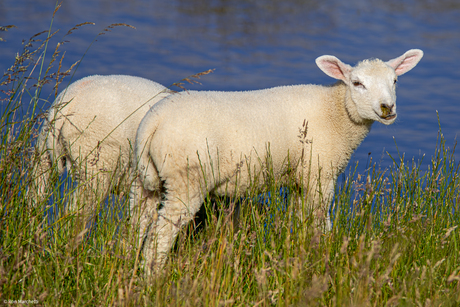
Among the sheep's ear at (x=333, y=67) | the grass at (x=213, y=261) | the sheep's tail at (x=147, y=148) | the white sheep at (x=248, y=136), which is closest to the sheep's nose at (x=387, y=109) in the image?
the white sheep at (x=248, y=136)

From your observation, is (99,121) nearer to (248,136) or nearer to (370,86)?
(248,136)

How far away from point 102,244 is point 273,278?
1.04m

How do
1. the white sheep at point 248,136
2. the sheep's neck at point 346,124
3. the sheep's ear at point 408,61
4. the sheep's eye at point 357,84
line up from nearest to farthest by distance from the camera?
the white sheep at point 248,136, the sheep's eye at point 357,84, the sheep's neck at point 346,124, the sheep's ear at point 408,61

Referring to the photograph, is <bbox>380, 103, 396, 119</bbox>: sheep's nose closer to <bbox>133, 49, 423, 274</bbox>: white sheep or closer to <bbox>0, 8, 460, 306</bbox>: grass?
<bbox>133, 49, 423, 274</bbox>: white sheep

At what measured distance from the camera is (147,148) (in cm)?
411

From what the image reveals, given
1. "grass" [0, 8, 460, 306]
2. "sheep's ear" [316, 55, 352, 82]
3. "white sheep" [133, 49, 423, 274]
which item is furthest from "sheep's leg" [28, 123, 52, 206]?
"sheep's ear" [316, 55, 352, 82]

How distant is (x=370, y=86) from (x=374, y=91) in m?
0.06

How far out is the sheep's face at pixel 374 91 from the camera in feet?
14.6

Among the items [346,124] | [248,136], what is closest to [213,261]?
[248,136]

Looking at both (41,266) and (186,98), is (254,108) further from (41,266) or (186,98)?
(41,266)

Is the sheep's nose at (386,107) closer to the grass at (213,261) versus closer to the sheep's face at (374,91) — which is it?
the sheep's face at (374,91)

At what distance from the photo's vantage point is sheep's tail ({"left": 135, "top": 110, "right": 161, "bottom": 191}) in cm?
404

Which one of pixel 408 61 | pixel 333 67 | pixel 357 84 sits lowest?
pixel 357 84

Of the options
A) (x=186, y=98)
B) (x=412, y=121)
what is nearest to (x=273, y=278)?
(x=186, y=98)
